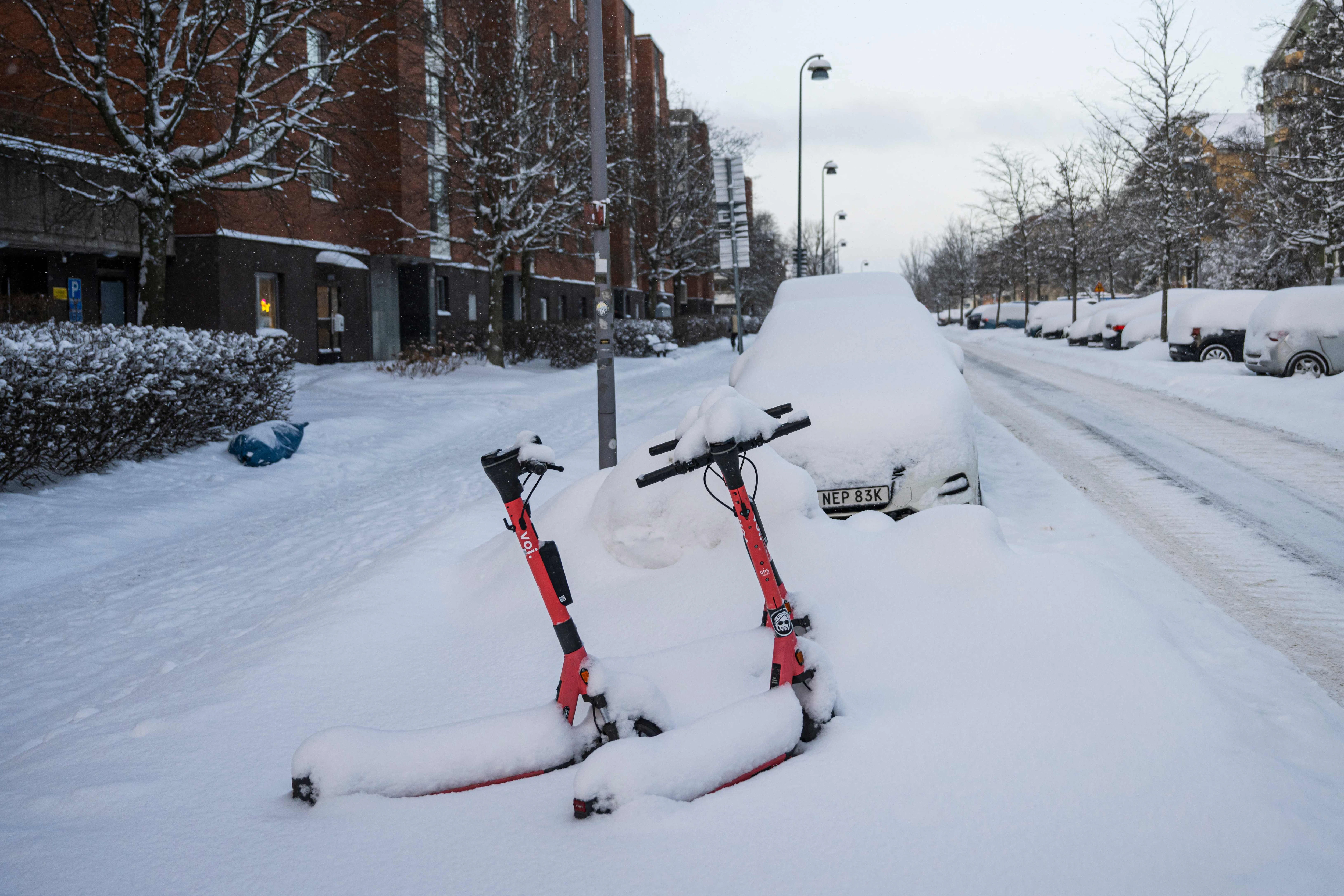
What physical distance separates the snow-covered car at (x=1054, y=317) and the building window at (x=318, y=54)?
30103mm

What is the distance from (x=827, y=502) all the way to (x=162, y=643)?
3.92 metres

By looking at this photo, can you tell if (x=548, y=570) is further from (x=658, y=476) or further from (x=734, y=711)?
(x=734, y=711)

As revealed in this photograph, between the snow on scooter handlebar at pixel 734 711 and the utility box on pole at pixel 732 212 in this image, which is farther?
the utility box on pole at pixel 732 212

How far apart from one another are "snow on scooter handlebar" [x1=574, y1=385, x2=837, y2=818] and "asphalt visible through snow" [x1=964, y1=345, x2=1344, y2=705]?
7.83ft

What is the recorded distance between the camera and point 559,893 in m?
2.06

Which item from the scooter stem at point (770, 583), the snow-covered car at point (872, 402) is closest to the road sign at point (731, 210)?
the snow-covered car at point (872, 402)

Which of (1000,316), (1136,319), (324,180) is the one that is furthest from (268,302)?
(1000,316)

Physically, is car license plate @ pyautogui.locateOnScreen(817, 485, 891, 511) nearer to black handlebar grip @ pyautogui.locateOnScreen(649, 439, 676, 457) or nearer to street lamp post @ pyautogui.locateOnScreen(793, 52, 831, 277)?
black handlebar grip @ pyautogui.locateOnScreen(649, 439, 676, 457)

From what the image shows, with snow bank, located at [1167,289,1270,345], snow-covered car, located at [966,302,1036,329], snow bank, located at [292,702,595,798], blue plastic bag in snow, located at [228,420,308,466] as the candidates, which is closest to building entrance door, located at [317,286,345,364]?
blue plastic bag in snow, located at [228,420,308,466]

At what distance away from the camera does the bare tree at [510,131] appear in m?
21.9

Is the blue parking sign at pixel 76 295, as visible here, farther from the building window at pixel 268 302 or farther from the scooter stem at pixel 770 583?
the scooter stem at pixel 770 583

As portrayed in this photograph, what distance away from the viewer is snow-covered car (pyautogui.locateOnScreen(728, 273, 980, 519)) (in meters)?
5.55

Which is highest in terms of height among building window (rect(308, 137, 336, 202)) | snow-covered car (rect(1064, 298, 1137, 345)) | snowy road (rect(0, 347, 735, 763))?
building window (rect(308, 137, 336, 202))

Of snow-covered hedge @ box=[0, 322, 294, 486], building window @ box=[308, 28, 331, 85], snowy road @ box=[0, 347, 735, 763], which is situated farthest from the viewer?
building window @ box=[308, 28, 331, 85]
